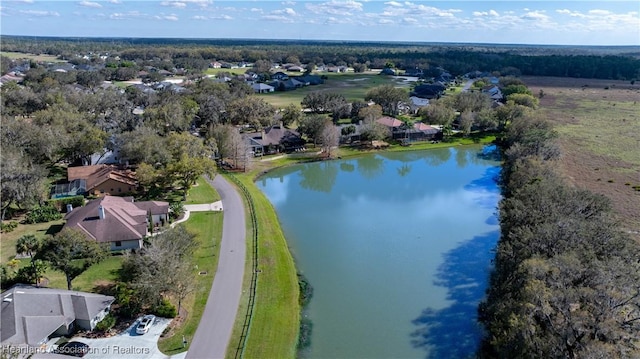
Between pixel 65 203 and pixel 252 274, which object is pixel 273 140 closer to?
pixel 65 203

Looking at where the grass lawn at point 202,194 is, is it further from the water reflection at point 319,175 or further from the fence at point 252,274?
the water reflection at point 319,175

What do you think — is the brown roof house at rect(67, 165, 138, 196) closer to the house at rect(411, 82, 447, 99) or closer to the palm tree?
the palm tree

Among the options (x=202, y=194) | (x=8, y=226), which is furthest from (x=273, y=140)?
(x=8, y=226)

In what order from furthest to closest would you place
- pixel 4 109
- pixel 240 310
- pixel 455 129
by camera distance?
1. pixel 455 129
2. pixel 4 109
3. pixel 240 310

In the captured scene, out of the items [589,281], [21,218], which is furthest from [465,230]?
[21,218]

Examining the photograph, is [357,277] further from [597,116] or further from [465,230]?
[597,116]
